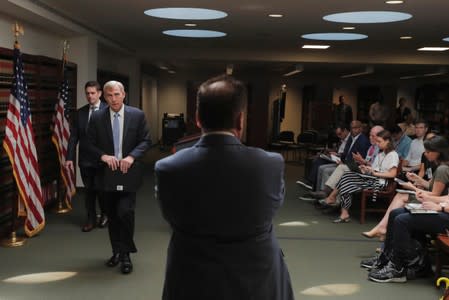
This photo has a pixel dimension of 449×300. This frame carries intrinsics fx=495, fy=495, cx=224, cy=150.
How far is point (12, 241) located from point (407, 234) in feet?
11.9

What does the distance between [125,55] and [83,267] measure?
7472 millimetres

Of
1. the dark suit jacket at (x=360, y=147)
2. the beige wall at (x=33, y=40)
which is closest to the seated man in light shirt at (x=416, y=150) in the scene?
the dark suit jacket at (x=360, y=147)

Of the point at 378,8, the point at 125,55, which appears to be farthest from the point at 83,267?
the point at 125,55

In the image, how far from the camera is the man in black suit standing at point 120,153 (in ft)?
12.8

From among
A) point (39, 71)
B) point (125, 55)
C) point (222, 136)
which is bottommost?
point (222, 136)

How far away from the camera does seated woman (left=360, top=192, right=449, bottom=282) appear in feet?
13.0

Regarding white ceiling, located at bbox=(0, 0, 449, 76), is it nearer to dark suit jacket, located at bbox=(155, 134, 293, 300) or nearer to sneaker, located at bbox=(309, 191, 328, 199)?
sneaker, located at bbox=(309, 191, 328, 199)

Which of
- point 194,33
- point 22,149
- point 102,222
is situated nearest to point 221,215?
point 22,149

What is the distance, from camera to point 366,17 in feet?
21.8

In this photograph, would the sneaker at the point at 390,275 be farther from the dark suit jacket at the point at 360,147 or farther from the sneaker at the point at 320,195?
the dark suit jacket at the point at 360,147

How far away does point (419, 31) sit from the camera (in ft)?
24.6

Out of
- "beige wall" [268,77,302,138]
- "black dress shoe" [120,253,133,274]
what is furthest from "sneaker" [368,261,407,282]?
"beige wall" [268,77,302,138]

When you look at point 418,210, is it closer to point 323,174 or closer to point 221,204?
point 221,204

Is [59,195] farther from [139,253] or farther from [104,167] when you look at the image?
[104,167]
